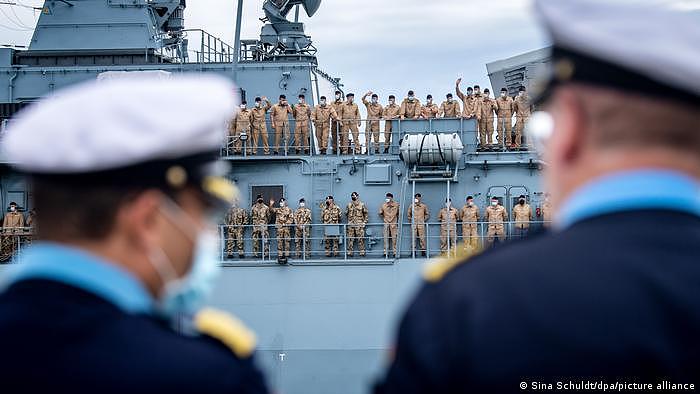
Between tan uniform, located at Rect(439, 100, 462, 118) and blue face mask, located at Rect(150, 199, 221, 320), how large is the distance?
1558cm

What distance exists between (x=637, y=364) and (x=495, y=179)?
1480 centimetres

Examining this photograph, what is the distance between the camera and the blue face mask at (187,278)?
2.03 metres

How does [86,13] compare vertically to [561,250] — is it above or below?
above

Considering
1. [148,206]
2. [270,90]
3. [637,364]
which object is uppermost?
[270,90]


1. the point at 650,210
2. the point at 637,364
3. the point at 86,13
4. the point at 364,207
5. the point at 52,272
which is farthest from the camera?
the point at 86,13

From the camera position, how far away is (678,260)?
5.52ft

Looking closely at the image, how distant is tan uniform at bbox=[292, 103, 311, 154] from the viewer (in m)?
17.3

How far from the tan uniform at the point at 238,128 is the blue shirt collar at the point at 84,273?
49.1 feet

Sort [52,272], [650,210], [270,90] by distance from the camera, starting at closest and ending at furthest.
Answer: [650,210]
[52,272]
[270,90]

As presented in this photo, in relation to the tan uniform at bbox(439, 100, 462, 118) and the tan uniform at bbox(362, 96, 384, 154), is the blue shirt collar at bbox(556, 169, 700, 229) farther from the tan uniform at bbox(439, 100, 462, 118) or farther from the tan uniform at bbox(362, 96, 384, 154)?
the tan uniform at bbox(439, 100, 462, 118)

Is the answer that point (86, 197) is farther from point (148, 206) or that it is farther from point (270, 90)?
point (270, 90)

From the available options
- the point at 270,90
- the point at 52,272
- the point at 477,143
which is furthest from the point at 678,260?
the point at 270,90

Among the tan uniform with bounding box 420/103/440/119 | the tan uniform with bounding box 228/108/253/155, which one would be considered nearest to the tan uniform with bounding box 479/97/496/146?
the tan uniform with bounding box 420/103/440/119

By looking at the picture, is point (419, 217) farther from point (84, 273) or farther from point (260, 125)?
point (84, 273)
